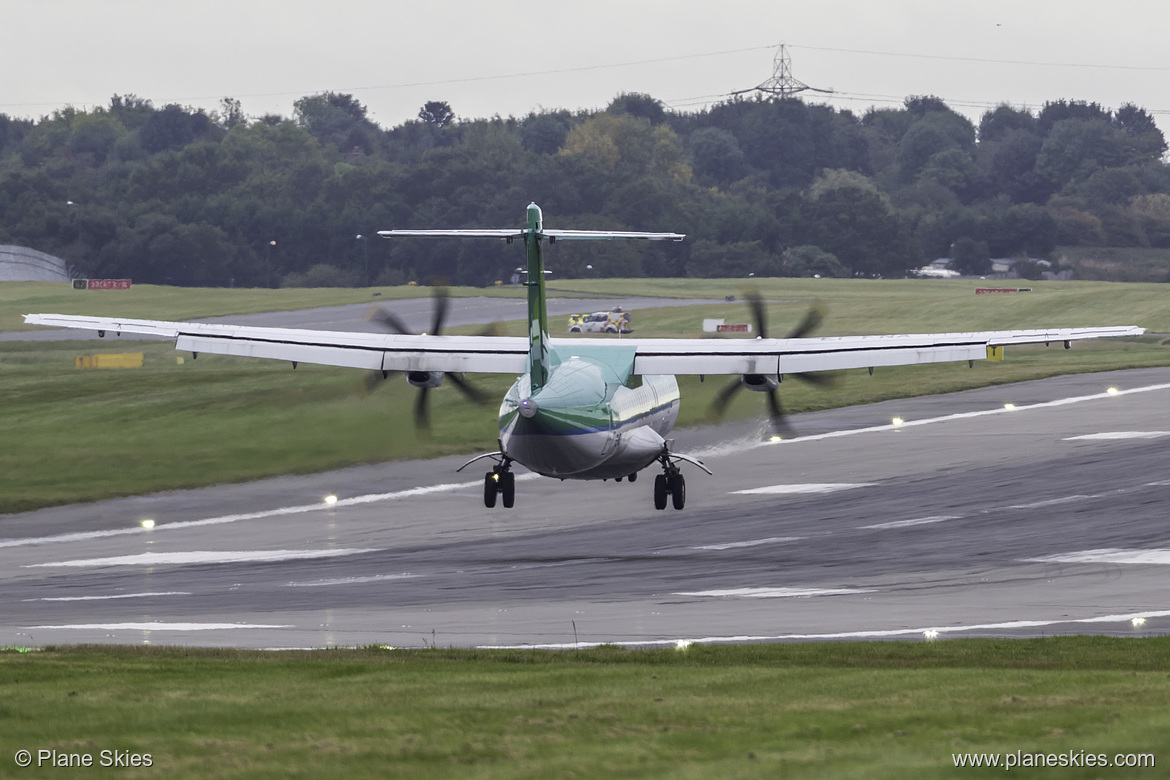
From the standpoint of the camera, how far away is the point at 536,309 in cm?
4000

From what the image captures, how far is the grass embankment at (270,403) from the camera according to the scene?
189ft

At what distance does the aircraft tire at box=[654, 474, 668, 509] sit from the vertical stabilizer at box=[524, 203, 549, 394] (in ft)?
25.7

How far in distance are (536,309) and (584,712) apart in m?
21.8

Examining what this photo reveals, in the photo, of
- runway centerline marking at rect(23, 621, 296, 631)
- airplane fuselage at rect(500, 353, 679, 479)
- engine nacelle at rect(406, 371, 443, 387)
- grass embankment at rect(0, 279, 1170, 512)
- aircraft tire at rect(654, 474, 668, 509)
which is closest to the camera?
runway centerline marking at rect(23, 621, 296, 631)

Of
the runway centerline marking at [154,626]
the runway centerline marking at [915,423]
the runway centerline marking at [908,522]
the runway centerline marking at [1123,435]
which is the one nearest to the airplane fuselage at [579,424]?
the runway centerline marking at [908,522]

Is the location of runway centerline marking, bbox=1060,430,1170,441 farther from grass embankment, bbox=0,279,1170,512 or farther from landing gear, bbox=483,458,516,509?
landing gear, bbox=483,458,516,509

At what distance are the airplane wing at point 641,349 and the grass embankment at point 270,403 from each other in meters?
1.57

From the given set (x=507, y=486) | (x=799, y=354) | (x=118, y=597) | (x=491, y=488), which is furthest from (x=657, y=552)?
(x=118, y=597)

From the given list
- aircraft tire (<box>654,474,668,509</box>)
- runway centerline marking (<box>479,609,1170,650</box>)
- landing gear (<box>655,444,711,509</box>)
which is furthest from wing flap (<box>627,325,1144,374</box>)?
runway centerline marking (<box>479,609,1170,650</box>)

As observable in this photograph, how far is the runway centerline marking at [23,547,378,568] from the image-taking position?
43.4m

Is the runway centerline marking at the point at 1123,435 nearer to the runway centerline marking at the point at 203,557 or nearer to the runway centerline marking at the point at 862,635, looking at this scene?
the runway centerline marking at the point at 862,635

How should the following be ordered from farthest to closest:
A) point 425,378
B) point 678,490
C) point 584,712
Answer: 1. point 678,490
2. point 425,378
3. point 584,712

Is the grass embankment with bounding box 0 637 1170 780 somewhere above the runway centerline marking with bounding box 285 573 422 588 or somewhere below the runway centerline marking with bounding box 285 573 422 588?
above

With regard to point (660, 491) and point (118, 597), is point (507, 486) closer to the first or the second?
point (660, 491)
